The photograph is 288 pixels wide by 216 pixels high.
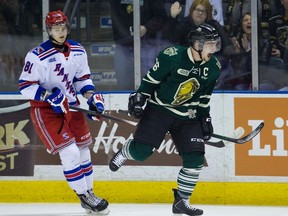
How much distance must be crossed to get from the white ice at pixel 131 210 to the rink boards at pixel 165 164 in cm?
10

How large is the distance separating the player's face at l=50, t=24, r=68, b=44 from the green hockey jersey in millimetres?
556

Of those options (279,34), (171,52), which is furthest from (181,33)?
(171,52)

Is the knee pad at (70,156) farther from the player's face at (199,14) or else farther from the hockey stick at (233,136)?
the player's face at (199,14)

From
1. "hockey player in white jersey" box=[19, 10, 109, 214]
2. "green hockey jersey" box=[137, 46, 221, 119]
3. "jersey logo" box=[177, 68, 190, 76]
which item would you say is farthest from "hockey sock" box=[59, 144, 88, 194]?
"jersey logo" box=[177, 68, 190, 76]

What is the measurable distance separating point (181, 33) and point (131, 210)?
130 centimetres

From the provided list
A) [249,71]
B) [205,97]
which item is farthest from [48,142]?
[249,71]

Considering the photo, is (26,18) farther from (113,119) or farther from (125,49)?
(113,119)

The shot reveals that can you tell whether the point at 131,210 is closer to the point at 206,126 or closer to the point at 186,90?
the point at 206,126

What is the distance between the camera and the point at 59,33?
19.3 feet

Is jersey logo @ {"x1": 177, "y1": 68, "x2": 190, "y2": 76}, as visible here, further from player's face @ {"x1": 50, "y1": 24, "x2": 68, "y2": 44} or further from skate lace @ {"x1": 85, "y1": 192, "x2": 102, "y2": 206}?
skate lace @ {"x1": 85, "y1": 192, "x2": 102, "y2": 206}

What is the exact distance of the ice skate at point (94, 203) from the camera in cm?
598

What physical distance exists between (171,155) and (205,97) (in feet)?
3.32

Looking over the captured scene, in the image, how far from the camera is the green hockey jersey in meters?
5.66

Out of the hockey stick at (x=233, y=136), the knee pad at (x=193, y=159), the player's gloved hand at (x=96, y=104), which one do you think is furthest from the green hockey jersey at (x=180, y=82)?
the hockey stick at (x=233, y=136)
